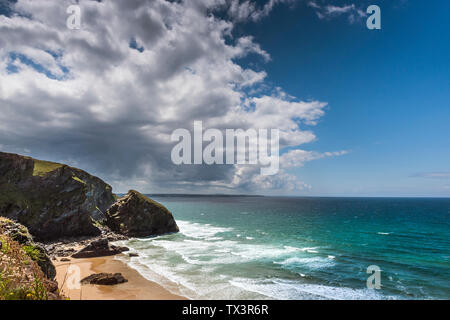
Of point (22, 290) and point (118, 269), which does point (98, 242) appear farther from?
point (22, 290)

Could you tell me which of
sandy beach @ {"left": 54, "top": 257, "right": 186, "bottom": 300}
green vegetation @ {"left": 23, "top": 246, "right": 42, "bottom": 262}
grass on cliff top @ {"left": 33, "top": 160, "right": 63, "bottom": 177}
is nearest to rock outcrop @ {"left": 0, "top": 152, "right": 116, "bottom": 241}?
grass on cliff top @ {"left": 33, "top": 160, "right": 63, "bottom": 177}

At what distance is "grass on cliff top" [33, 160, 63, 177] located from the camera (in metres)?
42.1

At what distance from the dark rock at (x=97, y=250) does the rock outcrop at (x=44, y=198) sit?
1174 centimetres

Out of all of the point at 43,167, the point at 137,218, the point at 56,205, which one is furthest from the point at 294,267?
the point at 43,167

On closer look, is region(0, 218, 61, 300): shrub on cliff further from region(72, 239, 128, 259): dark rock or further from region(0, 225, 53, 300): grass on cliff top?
region(72, 239, 128, 259): dark rock

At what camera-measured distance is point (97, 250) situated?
33.2 m

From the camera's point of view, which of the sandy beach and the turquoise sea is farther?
the turquoise sea

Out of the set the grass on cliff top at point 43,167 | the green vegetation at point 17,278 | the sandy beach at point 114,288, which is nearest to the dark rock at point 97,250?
the sandy beach at point 114,288

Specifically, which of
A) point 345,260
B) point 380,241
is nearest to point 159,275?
point 345,260

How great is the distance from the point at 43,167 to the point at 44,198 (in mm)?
6787

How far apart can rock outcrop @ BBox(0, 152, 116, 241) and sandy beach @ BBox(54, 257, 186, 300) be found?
14753 millimetres

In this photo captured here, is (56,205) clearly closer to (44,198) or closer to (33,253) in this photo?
(44,198)
